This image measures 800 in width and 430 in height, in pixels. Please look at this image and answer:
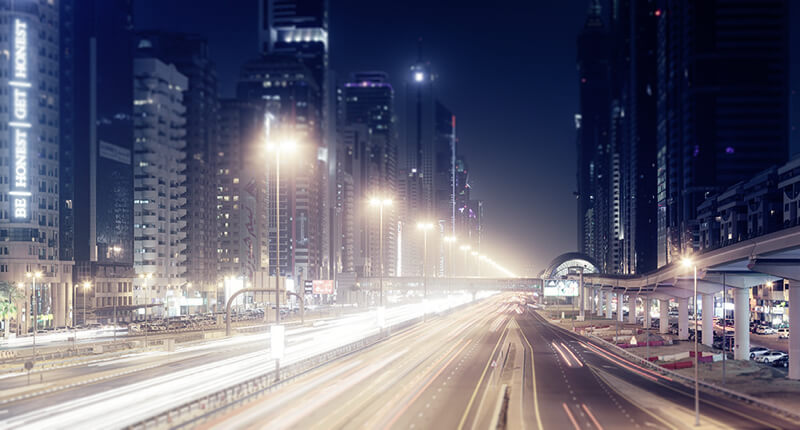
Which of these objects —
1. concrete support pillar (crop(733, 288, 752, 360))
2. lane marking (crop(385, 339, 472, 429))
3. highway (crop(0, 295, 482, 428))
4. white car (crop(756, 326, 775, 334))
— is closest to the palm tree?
highway (crop(0, 295, 482, 428))

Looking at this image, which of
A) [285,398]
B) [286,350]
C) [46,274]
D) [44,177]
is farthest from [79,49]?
[285,398]

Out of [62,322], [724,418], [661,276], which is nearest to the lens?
[724,418]

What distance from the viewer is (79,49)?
479 ft

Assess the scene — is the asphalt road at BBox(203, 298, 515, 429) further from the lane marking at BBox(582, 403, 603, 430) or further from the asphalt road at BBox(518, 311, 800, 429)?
the lane marking at BBox(582, 403, 603, 430)

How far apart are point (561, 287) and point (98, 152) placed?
98381mm

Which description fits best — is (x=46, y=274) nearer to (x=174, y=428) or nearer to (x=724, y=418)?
(x=174, y=428)

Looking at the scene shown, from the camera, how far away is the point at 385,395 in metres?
49.6

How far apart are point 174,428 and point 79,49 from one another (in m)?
129

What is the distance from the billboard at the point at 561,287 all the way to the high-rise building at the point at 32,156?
3706 inches

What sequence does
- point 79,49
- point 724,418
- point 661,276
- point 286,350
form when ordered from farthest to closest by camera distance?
point 79,49 → point 661,276 → point 286,350 → point 724,418

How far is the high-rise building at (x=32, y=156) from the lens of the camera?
12688 cm

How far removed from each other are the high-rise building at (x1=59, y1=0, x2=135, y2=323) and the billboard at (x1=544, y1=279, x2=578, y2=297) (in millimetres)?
83544

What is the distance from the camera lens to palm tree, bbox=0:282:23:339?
104688mm

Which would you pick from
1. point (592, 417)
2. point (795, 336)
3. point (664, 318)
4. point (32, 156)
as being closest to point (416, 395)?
point (592, 417)
